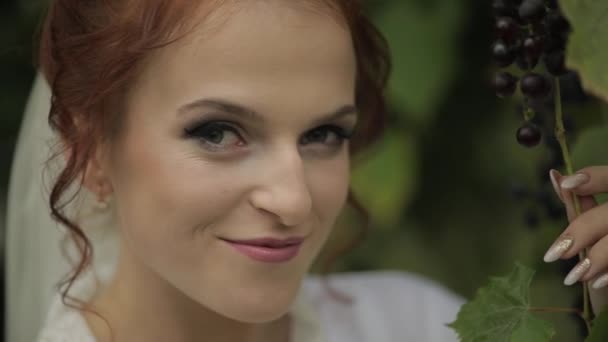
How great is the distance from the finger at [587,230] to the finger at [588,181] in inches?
0.8

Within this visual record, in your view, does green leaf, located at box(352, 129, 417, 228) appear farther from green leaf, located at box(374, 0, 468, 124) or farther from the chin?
the chin

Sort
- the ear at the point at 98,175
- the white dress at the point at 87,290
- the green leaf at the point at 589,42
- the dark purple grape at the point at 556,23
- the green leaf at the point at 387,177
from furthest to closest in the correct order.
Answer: the green leaf at the point at 387,177 < the white dress at the point at 87,290 < the ear at the point at 98,175 < the dark purple grape at the point at 556,23 < the green leaf at the point at 589,42

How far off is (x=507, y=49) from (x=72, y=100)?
0.55 meters

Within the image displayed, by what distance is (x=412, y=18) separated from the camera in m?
1.84

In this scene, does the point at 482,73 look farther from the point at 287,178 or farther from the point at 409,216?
the point at 287,178

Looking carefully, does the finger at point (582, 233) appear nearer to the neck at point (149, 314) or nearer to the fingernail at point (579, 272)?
the fingernail at point (579, 272)

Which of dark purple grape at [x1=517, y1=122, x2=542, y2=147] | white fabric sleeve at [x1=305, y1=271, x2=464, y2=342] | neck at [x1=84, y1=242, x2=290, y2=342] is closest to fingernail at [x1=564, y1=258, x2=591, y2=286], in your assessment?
dark purple grape at [x1=517, y1=122, x2=542, y2=147]

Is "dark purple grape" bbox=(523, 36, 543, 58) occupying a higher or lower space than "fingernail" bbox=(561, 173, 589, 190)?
higher

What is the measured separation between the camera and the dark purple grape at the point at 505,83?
837mm

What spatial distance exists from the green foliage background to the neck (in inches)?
21.9

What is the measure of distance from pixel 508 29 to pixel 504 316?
0.28 meters

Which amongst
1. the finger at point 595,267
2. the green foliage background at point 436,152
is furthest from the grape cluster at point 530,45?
the green foliage background at point 436,152

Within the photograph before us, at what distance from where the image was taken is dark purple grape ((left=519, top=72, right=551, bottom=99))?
0.82m

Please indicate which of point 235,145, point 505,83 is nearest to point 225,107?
point 235,145
